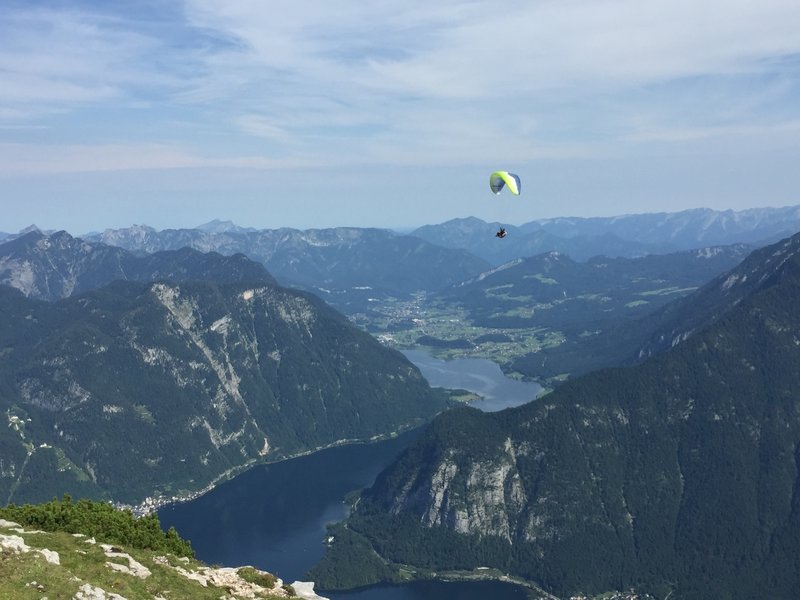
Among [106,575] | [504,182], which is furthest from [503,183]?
[106,575]

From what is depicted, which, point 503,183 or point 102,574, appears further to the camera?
point 503,183

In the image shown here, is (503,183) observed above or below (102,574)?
above

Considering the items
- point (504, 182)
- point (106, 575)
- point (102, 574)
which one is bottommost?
point (106, 575)

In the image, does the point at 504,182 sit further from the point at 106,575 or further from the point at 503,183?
the point at 106,575

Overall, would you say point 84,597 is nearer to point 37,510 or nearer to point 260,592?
point 260,592

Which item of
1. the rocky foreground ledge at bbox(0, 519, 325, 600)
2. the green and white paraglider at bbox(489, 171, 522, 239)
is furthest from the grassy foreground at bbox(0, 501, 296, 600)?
the green and white paraglider at bbox(489, 171, 522, 239)

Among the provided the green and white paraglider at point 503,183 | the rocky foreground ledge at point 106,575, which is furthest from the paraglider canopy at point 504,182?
the rocky foreground ledge at point 106,575
